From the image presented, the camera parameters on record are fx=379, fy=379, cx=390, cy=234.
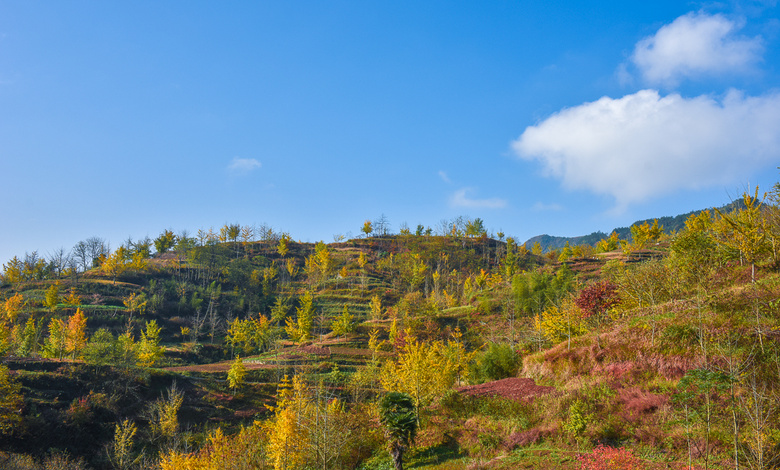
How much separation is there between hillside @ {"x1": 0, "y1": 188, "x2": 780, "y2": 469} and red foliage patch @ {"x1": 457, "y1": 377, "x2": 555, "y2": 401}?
0.15 m

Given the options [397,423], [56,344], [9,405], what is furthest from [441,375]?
[56,344]

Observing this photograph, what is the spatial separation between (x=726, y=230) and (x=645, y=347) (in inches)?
558

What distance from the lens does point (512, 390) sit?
74.0 feet

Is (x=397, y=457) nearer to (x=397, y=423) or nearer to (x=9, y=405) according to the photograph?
(x=397, y=423)

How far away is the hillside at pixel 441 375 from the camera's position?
14.8 m

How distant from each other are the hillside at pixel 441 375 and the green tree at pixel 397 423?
46cm

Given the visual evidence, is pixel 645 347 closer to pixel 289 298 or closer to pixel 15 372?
pixel 15 372

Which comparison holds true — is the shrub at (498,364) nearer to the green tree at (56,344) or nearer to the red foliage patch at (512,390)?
the red foliage patch at (512,390)

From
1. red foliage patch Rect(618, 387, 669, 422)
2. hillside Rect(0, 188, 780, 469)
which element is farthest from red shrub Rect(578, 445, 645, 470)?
red foliage patch Rect(618, 387, 669, 422)

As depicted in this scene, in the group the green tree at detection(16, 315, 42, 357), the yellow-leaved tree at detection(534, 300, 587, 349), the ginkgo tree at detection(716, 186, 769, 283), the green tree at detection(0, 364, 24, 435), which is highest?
the ginkgo tree at detection(716, 186, 769, 283)

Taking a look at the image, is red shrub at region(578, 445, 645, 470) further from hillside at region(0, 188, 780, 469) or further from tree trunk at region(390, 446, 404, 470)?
tree trunk at region(390, 446, 404, 470)

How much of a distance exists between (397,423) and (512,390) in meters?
7.98

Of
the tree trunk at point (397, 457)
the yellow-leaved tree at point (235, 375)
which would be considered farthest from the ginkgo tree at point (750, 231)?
the yellow-leaved tree at point (235, 375)

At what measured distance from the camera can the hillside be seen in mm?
14750
